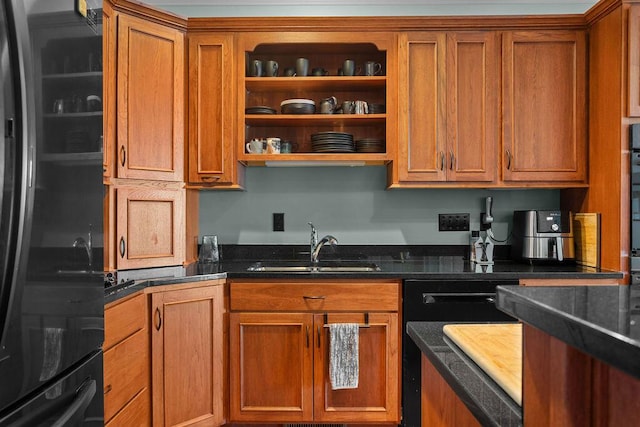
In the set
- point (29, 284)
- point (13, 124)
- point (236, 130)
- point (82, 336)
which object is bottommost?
point (82, 336)

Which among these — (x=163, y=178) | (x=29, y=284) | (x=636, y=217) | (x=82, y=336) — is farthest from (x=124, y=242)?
(x=636, y=217)

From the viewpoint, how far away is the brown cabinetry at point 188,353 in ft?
7.18

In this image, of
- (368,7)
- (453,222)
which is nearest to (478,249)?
(453,222)

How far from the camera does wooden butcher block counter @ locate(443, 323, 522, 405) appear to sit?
29.7 inches

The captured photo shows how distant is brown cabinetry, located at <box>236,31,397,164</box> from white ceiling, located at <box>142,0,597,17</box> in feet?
1.01

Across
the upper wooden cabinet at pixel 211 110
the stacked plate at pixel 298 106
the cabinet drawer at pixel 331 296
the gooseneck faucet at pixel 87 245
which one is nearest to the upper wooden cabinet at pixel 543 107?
the cabinet drawer at pixel 331 296

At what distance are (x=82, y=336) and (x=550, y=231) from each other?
2406 millimetres

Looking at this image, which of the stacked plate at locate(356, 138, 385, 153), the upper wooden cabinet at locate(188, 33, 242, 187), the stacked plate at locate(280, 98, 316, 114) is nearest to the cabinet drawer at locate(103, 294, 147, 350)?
the upper wooden cabinet at locate(188, 33, 242, 187)

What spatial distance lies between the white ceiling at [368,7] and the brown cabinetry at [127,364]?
1.87 metres

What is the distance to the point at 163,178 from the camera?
98.7 inches

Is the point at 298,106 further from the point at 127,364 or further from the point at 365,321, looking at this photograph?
the point at 127,364

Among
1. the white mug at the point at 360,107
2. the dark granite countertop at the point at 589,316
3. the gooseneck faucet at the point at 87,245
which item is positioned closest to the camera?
the dark granite countertop at the point at 589,316

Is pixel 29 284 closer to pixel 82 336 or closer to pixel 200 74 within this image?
pixel 82 336

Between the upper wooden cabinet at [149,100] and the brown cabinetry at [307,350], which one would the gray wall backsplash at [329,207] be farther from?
the brown cabinetry at [307,350]
